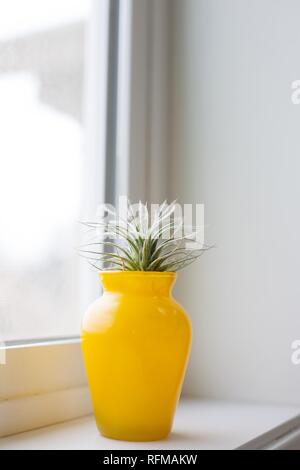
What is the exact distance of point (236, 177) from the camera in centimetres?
122

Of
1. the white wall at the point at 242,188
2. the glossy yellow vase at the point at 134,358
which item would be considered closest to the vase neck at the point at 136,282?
the glossy yellow vase at the point at 134,358

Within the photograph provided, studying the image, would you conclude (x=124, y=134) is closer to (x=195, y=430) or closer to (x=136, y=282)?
(x=136, y=282)

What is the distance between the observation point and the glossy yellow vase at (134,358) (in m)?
0.83

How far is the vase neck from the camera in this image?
86 centimetres

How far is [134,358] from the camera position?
0.83m

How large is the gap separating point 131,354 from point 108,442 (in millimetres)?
116

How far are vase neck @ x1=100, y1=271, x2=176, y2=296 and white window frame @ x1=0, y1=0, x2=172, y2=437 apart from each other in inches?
6.4

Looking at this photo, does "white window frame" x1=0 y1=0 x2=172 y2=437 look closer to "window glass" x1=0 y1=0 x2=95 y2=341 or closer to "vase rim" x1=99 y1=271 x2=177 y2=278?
"window glass" x1=0 y1=0 x2=95 y2=341

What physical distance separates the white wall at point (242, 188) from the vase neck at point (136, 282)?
1.16 feet

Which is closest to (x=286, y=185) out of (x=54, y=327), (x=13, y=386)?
(x=54, y=327)

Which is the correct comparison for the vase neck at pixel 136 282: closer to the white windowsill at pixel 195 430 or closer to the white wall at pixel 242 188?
the white windowsill at pixel 195 430

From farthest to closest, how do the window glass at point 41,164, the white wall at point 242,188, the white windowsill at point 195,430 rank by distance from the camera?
the white wall at point 242,188 < the window glass at point 41,164 < the white windowsill at point 195,430

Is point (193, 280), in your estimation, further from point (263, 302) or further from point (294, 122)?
point (294, 122)

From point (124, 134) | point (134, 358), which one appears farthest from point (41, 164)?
point (134, 358)
